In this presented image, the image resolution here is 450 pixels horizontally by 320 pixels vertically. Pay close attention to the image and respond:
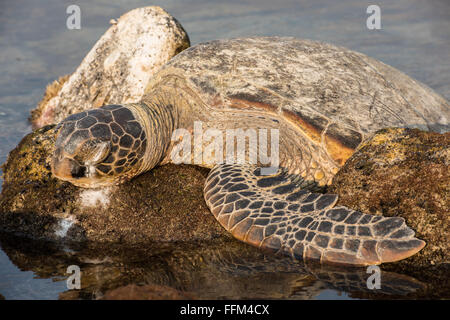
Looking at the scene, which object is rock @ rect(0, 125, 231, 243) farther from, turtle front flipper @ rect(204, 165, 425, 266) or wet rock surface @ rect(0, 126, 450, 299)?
turtle front flipper @ rect(204, 165, 425, 266)

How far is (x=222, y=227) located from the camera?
3.66 m

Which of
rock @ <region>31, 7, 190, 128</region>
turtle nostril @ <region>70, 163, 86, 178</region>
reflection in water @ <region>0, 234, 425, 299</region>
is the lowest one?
reflection in water @ <region>0, 234, 425, 299</region>

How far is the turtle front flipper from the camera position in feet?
9.36

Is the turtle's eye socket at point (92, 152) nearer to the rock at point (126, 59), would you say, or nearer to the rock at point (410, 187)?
the rock at point (410, 187)

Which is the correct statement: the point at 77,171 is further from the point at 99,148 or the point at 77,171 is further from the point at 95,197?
the point at 95,197

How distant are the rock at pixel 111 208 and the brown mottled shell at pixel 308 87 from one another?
106 centimetres

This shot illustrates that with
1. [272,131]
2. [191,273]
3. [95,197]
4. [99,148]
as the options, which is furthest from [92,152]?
[272,131]

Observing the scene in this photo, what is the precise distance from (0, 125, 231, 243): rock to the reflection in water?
17cm

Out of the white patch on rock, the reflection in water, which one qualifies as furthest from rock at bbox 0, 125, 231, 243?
the reflection in water

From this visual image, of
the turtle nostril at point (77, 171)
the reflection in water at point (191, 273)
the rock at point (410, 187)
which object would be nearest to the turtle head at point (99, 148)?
the turtle nostril at point (77, 171)

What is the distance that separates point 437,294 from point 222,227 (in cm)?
181

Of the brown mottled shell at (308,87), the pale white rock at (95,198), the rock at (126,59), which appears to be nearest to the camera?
the pale white rock at (95,198)

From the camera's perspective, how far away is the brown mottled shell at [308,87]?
14.1ft
